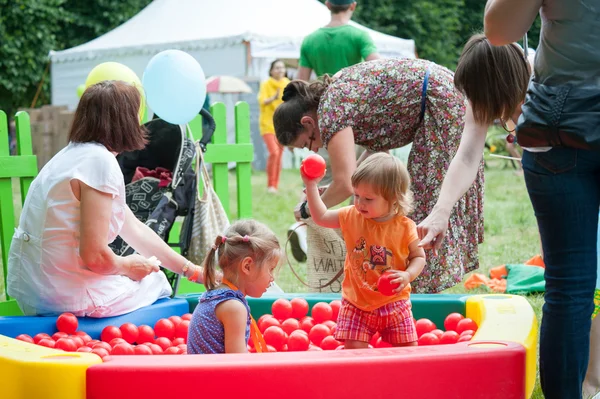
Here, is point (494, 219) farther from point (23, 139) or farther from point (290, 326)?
point (290, 326)

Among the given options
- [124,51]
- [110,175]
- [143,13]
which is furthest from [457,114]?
[143,13]

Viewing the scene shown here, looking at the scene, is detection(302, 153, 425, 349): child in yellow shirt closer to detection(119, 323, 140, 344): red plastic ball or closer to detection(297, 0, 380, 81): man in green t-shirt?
detection(119, 323, 140, 344): red plastic ball

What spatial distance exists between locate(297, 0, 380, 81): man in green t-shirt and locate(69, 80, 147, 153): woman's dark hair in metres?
2.93

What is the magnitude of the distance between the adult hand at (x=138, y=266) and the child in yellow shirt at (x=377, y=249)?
787 mm

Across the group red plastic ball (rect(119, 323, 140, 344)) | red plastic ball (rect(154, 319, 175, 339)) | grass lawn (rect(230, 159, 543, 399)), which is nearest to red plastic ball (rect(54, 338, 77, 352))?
red plastic ball (rect(119, 323, 140, 344))

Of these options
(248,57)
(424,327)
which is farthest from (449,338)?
(248,57)

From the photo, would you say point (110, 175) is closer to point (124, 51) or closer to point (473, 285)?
point (473, 285)

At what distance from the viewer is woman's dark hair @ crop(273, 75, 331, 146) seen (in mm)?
3869

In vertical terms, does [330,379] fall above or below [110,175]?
below

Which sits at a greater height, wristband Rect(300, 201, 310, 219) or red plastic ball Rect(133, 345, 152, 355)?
wristband Rect(300, 201, 310, 219)

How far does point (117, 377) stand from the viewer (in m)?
2.45

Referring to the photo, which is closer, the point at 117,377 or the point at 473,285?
the point at 117,377

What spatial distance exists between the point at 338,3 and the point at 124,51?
9972mm

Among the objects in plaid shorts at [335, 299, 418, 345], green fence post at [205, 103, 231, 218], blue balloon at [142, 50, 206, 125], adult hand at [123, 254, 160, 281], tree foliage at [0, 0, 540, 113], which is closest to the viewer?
plaid shorts at [335, 299, 418, 345]
